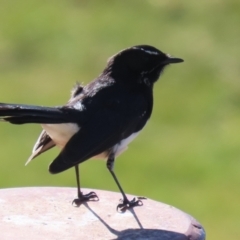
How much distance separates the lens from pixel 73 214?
21.6 feet

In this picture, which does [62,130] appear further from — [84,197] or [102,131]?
[84,197]

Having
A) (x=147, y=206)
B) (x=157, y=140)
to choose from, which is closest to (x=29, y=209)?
(x=147, y=206)

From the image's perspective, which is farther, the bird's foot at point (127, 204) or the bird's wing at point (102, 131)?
the bird's foot at point (127, 204)

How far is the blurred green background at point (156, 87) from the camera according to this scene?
12.4 metres

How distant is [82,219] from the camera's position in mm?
6445

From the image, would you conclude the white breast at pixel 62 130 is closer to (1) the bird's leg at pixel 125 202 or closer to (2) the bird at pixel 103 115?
(2) the bird at pixel 103 115

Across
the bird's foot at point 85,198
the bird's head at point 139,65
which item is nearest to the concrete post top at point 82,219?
the bird's foot at point 85,198

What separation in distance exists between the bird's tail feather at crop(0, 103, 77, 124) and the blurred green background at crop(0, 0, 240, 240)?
4903 mm

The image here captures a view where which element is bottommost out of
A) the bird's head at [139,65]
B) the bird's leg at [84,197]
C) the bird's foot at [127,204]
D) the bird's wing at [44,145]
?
the bird's leg at [84,197]

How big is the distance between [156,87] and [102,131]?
8833 millimetres

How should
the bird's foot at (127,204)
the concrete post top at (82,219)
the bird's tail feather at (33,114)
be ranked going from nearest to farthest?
the concrete post top at (82,219) < the bird's tail feather at (33,114) < the bird's foot at (127,204)

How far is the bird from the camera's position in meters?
6.38

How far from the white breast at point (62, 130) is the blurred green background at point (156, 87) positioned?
4.84 meters

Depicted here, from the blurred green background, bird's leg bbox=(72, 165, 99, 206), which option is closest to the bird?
bird's leg bbox=(72, 165, 99, 206)
